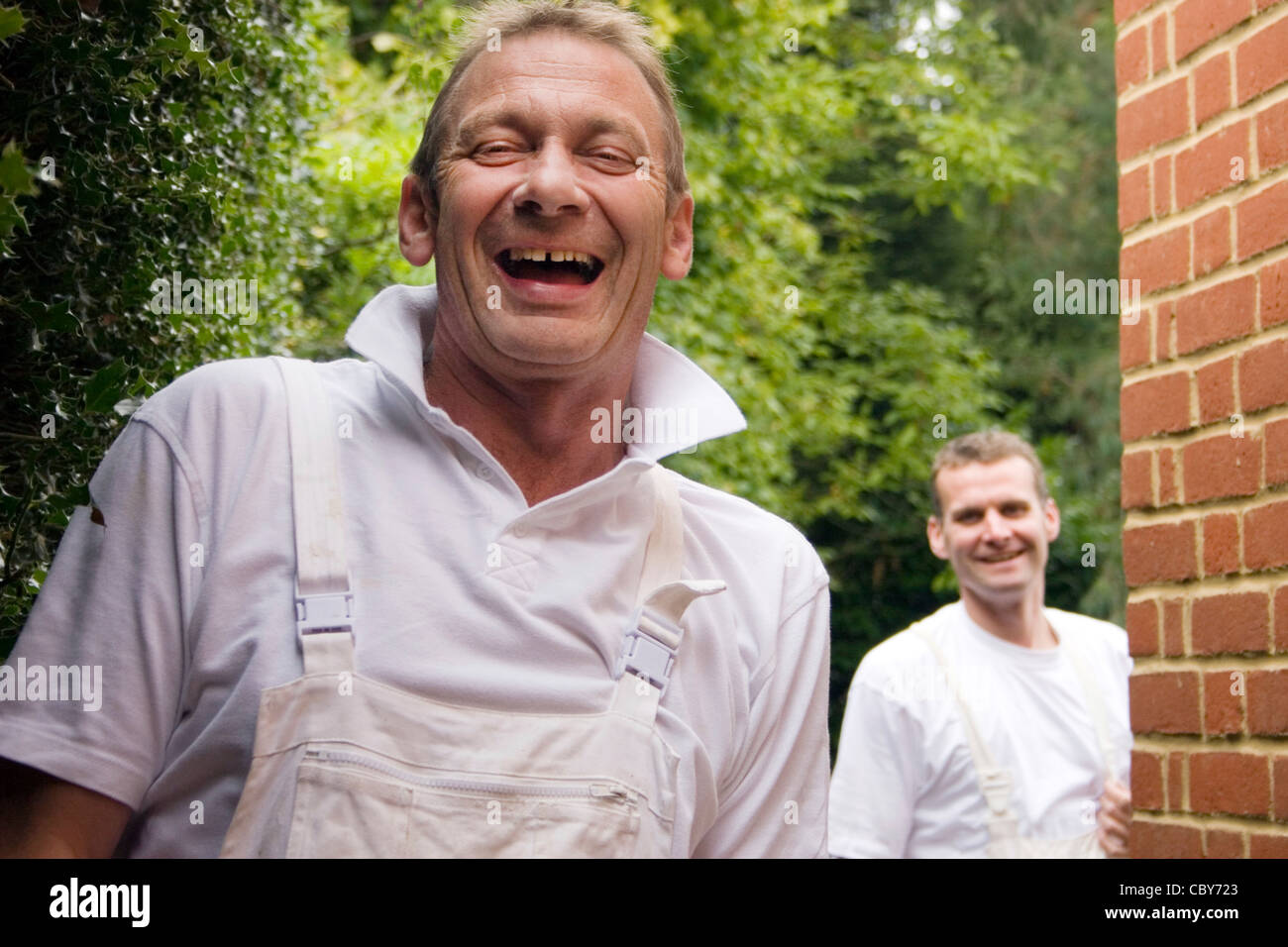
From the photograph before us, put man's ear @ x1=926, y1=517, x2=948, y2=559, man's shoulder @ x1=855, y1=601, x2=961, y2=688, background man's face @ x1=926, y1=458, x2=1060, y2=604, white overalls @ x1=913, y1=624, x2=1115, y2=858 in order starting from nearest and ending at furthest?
white overalls @ x1=913, y1=624, x2=1115, y2=858, man's shoulder @ x1=855, y1=601, x2=961, y2=688, background man's face @ x1=926, y1=458, x2=1060, y2=604, man's ear @ x1=926, y1=517, x2=948, y2=559

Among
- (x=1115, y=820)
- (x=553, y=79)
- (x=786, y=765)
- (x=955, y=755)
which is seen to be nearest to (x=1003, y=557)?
(x=955, y=755)

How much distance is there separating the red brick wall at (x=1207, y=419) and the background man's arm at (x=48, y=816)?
5.62 ft

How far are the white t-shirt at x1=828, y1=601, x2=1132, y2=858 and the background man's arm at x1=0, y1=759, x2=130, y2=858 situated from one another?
317 cm

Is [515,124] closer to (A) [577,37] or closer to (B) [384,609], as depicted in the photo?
(A) [577,37]

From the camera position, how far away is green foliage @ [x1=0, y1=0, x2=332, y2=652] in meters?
2.14

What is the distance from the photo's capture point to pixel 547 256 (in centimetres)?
213

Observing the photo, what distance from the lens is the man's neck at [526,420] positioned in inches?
85.7

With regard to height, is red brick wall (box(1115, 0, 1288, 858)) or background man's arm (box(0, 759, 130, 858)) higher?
red brick wall (box(1115, 0, 1288, 858))

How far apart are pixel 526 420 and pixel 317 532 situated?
0.42 meters

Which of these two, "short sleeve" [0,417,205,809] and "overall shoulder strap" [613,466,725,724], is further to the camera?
"overall shoulder strap" [613,466,725,724]

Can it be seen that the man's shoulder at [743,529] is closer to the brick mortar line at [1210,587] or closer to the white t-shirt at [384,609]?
the white t-shirt at [384,609]

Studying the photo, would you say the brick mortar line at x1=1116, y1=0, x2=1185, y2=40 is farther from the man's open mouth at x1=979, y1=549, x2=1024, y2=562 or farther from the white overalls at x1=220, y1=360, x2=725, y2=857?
the man's open mouth at x1=979, y1=549, x2=1024, y2=562

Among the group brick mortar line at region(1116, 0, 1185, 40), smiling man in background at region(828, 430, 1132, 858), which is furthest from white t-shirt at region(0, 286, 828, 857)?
smiling man in background at region(828, 430, 1132, 858)
